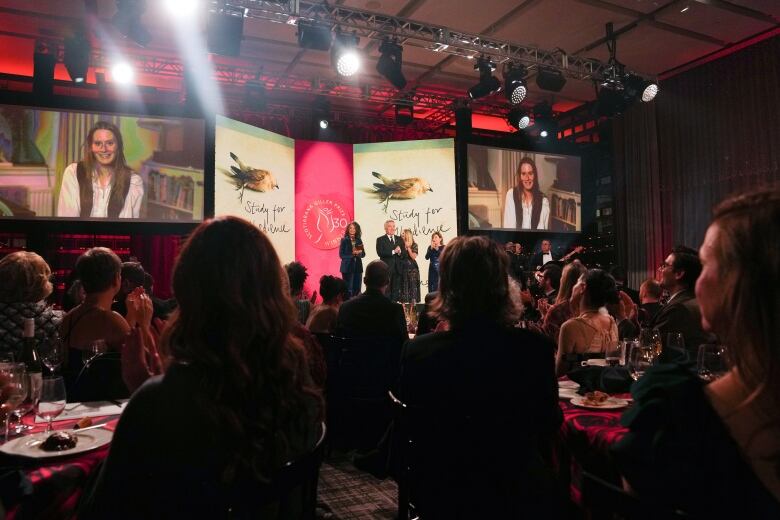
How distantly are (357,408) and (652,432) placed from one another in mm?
2615

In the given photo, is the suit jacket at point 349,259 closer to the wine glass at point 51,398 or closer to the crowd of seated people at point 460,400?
the crowd of seated people at point 460,400

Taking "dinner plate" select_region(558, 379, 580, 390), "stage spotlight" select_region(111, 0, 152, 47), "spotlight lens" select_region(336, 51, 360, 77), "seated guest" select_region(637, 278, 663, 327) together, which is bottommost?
"dinner plate" select_region(558, 379, 580, 390)

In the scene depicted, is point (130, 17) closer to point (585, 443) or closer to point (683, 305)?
point (683, 305)

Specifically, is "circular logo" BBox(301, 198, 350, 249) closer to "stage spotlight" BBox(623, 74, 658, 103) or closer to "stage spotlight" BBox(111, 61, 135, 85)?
"stage spotlight" BBox(111, 61, 135, 85)

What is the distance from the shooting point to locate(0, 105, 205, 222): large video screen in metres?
6.75

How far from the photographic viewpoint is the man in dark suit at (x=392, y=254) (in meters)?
8.81

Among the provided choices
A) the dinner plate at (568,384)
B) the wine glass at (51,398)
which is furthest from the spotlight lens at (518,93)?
the wine glass at (51,398)

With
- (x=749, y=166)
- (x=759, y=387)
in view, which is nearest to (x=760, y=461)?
(x=759, y=387)

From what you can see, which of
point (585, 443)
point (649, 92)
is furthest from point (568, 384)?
point (649, 92)

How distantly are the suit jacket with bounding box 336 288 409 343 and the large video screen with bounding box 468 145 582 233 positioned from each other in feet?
17.6

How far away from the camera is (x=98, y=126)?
7.14 meters

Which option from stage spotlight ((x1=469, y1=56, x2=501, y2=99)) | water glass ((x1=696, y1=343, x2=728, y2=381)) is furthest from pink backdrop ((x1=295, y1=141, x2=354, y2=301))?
water glass ((x1=696, y1=343, x2=728, y2=381))

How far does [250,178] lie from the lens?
26.6 feet

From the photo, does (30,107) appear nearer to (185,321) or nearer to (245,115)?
(245,115)
